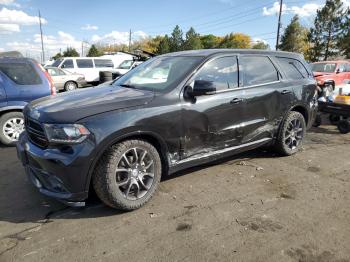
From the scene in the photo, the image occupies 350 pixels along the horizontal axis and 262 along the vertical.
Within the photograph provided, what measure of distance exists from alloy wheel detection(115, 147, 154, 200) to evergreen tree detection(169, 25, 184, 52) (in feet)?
181


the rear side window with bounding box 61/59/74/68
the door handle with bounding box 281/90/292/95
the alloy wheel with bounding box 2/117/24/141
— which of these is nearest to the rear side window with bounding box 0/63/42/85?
the alloy wheel with bounding box 2/117/24/141

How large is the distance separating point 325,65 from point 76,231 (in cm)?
1490

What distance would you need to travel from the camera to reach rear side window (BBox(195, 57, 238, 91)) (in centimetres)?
434

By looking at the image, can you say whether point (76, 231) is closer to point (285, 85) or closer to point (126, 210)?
point (126, 210)

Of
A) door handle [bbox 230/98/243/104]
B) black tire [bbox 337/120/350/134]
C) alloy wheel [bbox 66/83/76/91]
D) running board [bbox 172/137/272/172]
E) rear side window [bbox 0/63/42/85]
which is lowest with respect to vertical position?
alloy wheel [bbox 66/83/76/91]

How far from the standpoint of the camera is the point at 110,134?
134 inches

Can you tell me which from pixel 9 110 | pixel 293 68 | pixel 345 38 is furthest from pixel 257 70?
pixel 345 38

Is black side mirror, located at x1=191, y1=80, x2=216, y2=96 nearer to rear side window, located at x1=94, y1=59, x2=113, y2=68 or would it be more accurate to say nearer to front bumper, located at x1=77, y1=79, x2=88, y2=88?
front bumper, located at x1=77, y1=79, x2=88, y2=88

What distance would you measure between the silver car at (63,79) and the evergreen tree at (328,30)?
35.5 m

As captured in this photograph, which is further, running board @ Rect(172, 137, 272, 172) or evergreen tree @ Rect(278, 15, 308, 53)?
evergreen tree @ Rect(278, 15, 308, 53)

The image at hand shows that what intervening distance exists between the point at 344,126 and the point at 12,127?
696 cm

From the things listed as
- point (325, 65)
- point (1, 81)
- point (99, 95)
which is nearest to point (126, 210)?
point (99, 95)

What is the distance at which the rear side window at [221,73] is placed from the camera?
14.2ft

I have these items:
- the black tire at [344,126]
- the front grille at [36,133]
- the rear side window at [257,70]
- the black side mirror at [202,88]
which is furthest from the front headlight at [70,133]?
the black tire at [344,126]
